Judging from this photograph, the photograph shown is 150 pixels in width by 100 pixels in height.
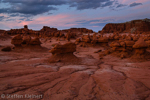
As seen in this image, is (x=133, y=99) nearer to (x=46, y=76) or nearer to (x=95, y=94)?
(x=95, y=94)

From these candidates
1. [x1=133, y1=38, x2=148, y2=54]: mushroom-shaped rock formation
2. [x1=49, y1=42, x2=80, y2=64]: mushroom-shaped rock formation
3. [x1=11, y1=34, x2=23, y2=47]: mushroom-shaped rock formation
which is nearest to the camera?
[x1=49, y1=42, x2=80, y2=64]: mushroom-shaped rock formation

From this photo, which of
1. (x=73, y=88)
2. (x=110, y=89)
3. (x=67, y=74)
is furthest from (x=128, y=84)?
(x=67, y=74)

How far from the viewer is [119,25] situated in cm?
5481

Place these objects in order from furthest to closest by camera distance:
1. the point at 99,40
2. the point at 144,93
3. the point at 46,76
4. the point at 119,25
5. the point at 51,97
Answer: the point at 119,25 → the point at 99,40 → the point at 46,76 → the point at 144,93 → the point at 51,97

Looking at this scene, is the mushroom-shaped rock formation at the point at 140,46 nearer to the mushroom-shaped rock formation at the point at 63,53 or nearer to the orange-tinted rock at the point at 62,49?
the mushroom-shaped rock formation at the point at 63,53

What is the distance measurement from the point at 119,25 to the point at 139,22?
28.7 feet

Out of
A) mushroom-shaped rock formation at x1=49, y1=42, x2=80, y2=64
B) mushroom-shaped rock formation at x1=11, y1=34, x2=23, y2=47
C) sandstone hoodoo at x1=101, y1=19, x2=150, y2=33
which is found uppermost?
sandstone hoodoo at x1=101, y1=19, x2=150, y2=33

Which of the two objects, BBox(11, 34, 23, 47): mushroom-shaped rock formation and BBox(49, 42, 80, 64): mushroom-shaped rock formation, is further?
BBox(11, 34, 23, 47): mushroom-shaped rock formation

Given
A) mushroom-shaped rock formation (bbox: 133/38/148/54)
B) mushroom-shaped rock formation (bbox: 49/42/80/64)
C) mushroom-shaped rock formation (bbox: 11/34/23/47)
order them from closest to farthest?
mushroom-shaped rock formation (bbox: 49/42/80/64)
mushroom-shaped rock formation (bbox: 133/38/148/54)
mushroom-shaped rock formation (bbox: 11/34/23/47)

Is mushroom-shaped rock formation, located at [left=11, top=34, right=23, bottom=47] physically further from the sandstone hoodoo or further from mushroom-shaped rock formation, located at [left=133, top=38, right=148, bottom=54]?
the sandstone hoodoo

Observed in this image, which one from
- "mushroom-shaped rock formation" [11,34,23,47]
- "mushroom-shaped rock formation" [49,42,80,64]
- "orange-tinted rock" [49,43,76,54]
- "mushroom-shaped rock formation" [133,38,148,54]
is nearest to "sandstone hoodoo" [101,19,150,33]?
"mushroom-shaped rock formation" [11,34,23,47]

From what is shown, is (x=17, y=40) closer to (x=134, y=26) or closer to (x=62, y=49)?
(x=62, y=49)

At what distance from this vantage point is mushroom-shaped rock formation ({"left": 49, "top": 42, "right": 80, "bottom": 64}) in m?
6.90

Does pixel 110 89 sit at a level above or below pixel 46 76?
below
